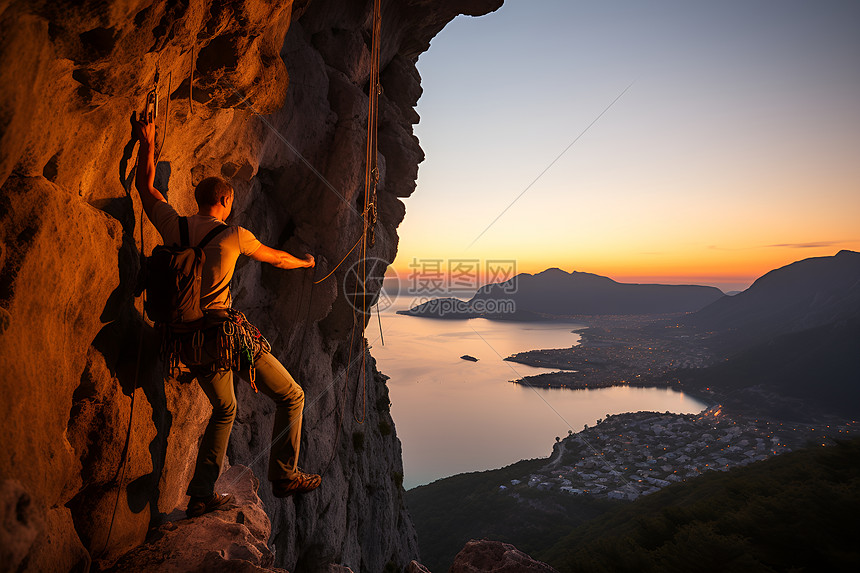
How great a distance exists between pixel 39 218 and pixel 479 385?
72738 mm

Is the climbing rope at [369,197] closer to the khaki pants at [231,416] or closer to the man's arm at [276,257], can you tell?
the khaki pants at [231,416]

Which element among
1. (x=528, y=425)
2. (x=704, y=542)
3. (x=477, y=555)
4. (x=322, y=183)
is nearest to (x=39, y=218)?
(x=477, y=555)

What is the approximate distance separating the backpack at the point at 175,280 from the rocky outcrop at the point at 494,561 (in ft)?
13.1

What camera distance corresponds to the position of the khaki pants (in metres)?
3.35

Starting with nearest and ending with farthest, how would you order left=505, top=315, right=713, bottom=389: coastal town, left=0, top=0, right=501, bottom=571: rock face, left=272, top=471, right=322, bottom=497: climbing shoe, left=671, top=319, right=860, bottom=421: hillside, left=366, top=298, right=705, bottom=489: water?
left=0, top=0, right=501, bottom=571: rock face
left=272, top=471, right=322, bottom=497: climbing shoe
left=366, top=298, right=705, bottom=489: water
left=671, top=319, right=860, bottom=421: hillside
left=505, top=315, right=713, bottom=389: coastal town

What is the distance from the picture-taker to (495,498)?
3522 centimetres

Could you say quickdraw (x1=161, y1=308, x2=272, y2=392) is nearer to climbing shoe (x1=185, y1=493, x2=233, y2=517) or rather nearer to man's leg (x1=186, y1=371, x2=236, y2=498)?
man's leg (x1=186, y1=371, x2=236, y2=498)

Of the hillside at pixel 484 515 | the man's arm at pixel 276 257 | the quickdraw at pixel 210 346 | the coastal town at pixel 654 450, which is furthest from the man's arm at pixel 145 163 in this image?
the coastal town at pixel 654 450

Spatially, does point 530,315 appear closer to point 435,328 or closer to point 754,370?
point 435,328

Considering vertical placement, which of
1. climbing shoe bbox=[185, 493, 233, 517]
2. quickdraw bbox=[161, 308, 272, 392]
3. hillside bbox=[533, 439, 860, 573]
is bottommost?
hillside bbox=[533, 439, 860, 573]

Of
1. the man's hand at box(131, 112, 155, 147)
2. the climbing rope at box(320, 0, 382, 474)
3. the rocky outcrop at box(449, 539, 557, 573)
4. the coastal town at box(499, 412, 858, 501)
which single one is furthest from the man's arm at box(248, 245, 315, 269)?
the coastal town at box(499, 412, 858, 501)

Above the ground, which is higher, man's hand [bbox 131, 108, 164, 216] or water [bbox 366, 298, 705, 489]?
man's hand [bbox 131, 108, 164, 216]

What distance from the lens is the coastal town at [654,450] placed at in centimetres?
3888

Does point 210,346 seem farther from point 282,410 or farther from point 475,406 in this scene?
point 475,406
